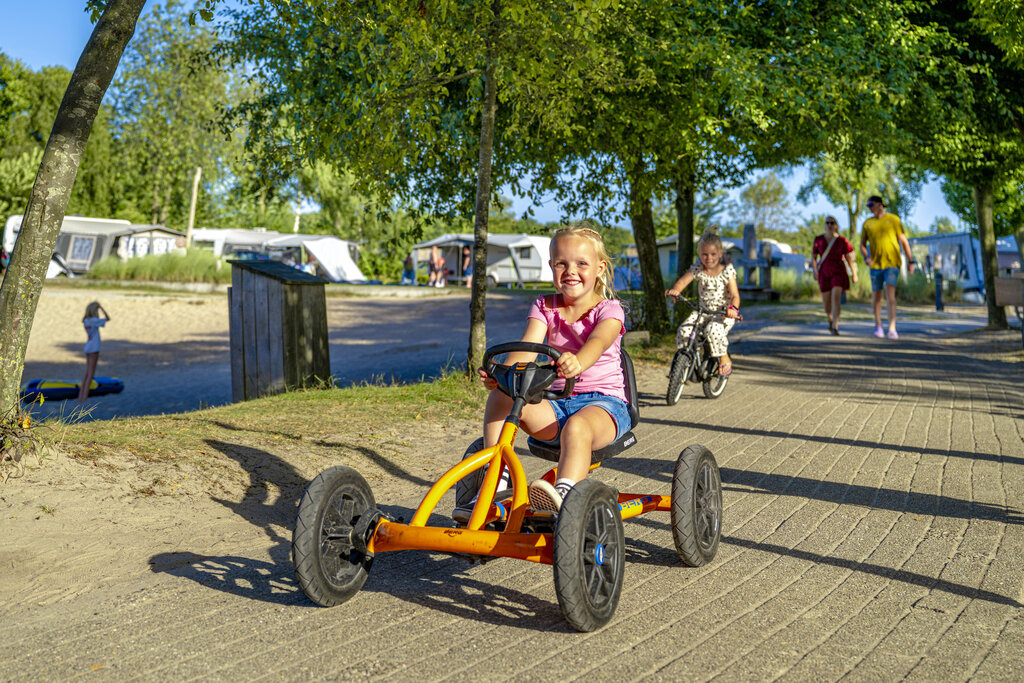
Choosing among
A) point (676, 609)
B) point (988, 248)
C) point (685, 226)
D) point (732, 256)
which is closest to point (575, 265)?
point (676, 609)

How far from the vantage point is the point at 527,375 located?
12.3 ft

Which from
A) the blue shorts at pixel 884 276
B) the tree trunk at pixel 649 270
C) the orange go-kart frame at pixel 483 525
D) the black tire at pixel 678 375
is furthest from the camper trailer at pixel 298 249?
the orange go-kart frame at pixel 483 525

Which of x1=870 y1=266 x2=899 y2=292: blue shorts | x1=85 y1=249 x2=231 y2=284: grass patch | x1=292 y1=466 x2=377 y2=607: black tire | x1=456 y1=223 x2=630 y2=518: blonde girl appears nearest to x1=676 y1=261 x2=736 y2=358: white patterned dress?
x1=456 y1=223 x2=630 y2=518: blonde girl

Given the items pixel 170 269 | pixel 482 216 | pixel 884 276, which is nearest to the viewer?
pixel 482 216

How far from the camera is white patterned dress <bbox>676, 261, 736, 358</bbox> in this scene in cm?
984

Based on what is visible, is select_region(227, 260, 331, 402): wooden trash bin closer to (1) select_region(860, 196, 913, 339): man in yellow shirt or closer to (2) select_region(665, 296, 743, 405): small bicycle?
(2) select_region(665, 296, 743, 405): small bicycle

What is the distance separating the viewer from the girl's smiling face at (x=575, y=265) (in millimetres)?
4266

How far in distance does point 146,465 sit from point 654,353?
9.31 metres

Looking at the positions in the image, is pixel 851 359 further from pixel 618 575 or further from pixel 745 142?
pixel 618 575

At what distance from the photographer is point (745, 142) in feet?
46.9

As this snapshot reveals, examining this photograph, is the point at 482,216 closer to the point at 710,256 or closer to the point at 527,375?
Answer: the point at 710,256

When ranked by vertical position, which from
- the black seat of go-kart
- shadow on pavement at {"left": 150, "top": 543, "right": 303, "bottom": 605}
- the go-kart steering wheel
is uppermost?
the go-kart steering wheel

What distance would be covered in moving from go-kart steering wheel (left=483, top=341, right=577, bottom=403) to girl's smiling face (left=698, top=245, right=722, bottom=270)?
6309 millimetres

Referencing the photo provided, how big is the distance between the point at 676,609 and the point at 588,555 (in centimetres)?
55
